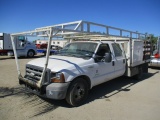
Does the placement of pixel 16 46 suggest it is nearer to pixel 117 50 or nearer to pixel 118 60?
pixel 117 50

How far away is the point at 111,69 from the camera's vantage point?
606 cm

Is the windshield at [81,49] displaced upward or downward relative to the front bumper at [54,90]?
upward

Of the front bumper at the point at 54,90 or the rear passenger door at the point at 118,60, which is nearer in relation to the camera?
the front bumper at the point at 54,90

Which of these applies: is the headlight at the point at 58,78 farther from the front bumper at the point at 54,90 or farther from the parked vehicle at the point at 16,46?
the parked vehicle at the point at 16,46

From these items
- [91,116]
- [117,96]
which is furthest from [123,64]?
[91,116]

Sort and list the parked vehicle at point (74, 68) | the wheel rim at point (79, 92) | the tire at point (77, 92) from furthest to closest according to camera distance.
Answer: the wheel rim at point (79, 92), the tire at point (77, 92), the parked vehicle at point (74, 68)

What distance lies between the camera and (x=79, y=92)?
480 cm

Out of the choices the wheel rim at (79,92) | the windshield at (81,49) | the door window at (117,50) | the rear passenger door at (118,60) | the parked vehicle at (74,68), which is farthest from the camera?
the door window at (117,50)

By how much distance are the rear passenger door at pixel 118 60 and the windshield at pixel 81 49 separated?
41.1 inches

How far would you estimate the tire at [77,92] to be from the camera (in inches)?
178

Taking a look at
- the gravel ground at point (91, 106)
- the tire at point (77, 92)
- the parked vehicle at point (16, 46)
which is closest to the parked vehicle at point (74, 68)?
the tire at point (77, 92)

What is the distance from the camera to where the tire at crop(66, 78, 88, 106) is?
4.52 metres

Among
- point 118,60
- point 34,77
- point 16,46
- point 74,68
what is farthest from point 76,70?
point 16,46

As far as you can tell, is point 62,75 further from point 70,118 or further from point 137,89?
point 137,89
